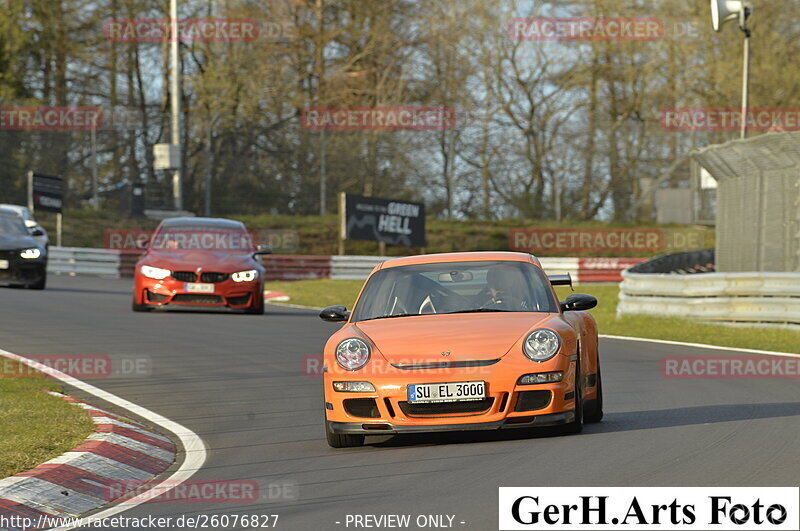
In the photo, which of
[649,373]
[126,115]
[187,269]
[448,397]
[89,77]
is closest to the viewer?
[448,397]

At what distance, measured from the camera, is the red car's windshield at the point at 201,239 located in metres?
21.8

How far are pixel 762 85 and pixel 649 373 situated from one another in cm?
3139

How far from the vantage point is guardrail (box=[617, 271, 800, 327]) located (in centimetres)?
1923

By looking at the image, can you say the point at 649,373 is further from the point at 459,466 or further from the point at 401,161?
the point at 401,161

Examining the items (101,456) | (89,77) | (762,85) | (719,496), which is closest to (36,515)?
(101,456)

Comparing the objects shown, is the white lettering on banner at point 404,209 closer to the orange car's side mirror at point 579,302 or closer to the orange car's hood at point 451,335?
the orange car's side mirror at point 579,302

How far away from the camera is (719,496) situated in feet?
21.8

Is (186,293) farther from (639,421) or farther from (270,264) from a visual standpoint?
(270,264)

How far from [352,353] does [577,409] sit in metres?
1.56

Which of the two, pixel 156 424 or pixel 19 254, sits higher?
pixel 19 254

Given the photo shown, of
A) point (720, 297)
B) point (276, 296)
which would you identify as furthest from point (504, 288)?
point (276, 296)

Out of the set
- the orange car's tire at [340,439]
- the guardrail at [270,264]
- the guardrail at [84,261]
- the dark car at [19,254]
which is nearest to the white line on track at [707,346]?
the orange car's tire at [340,439]

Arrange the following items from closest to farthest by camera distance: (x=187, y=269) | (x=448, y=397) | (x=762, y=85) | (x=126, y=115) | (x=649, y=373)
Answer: (x=448, y=397) < (x=649, y=373) < (x=187, y=269) < (x=126, y=115) < (x=762, y=85)

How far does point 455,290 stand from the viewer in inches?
401
